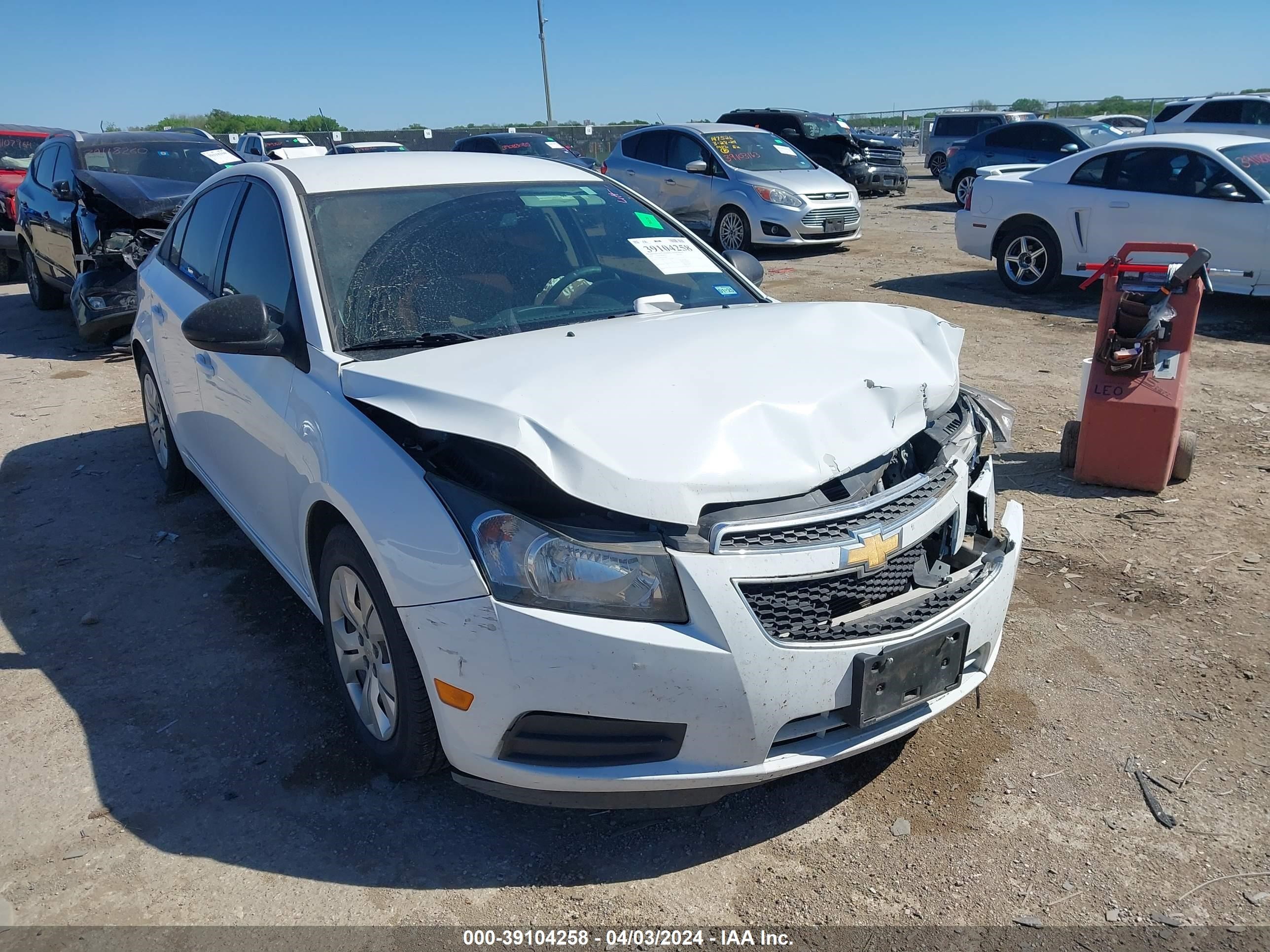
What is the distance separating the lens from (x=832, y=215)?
1361 centimetres

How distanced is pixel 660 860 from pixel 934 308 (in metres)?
8.44

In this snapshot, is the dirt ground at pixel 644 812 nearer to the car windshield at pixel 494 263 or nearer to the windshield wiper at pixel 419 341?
the windshield wiper at pixel 419 341

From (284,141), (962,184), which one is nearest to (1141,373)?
(962,184)

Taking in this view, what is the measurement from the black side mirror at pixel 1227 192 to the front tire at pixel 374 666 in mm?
8839

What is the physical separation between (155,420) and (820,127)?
18.2 meters

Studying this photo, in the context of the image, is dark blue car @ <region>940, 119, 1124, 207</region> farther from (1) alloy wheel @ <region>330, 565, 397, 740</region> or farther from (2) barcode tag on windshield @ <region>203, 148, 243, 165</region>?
(1) alloy wheel @ <region>330, 565, 397, 740</region>

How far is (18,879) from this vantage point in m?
2.63

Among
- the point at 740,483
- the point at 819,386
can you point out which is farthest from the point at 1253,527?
the point at 740,483

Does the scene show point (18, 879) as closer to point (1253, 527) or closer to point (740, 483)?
point (740, 483)

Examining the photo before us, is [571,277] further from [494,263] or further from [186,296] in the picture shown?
[186,296]

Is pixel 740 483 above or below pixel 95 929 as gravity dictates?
above

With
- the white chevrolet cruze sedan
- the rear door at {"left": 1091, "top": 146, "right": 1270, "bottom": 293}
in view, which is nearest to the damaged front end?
the white chevrolet cruze sedan

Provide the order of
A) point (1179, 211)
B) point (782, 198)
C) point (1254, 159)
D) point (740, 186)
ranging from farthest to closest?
1. point (740, 186)
2. point (782, 198)
3. point (1179, 211)
4. point (1254, 159)

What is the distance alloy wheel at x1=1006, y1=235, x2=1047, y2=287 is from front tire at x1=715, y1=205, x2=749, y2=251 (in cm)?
408
